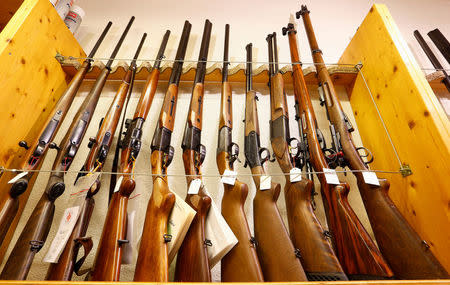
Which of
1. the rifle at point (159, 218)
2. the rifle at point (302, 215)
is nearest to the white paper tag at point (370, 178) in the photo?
the rifle at point (302, 215)

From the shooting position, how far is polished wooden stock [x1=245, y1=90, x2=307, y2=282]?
0.83 metres

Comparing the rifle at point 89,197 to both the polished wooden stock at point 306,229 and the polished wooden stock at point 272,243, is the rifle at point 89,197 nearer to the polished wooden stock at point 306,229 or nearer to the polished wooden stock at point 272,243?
the polished wooden stock at point 272,243

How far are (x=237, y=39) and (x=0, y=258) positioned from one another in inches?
84.6

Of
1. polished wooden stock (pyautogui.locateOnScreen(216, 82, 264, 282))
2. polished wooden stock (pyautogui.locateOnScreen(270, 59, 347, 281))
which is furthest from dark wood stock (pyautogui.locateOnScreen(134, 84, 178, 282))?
polished wooden stock (pyautogui.locateOnScreen(270, 59, 347, 281))

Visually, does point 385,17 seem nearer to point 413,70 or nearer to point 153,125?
point 413,70

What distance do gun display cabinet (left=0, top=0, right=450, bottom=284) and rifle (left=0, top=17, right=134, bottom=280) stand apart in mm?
182

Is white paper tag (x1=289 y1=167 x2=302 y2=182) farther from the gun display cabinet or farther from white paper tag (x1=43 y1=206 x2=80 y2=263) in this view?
white paper tag (x1=43 y1=206 x2=80 y2=263)

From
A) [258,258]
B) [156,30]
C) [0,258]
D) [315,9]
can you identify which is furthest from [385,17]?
[0,258]

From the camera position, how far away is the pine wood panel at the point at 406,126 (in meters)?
1.01

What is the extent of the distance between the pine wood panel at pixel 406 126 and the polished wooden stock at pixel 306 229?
493 mm

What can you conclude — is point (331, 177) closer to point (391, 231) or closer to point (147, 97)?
point (391, 231)

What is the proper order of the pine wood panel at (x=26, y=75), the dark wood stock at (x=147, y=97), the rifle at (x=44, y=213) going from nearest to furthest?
the rifle at (x=44, y=213) < the pine wood panel at (x=26, y=75) < the dark wood stock at (x=147, y=97)

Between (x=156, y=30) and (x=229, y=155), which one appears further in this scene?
(x=156, y=30)

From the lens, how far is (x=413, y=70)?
1254 millimetres
